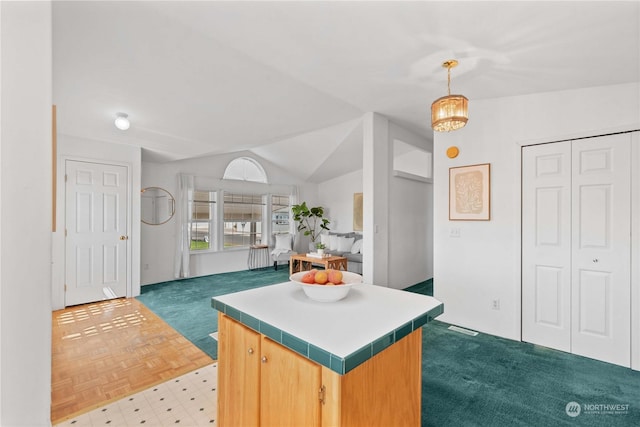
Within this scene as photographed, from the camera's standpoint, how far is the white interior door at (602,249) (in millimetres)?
2416

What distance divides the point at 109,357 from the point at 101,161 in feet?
9.00

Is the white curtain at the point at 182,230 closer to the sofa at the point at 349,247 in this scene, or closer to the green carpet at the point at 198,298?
the green carpet at the point at 198,298

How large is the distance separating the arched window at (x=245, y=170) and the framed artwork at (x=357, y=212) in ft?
7.04

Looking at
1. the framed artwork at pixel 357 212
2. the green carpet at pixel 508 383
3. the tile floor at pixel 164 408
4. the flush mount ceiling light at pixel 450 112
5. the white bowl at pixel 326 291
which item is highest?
the flush mount ceiling light at pixel 450 112

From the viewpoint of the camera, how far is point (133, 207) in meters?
4.38

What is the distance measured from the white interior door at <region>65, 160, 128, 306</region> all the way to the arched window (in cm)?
220

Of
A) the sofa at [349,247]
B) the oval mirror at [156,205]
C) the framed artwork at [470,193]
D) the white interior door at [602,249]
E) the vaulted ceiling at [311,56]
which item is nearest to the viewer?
the vaulted ceiling at [311,56]

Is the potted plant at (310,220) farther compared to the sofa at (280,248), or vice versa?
the potted plant at (310,220)

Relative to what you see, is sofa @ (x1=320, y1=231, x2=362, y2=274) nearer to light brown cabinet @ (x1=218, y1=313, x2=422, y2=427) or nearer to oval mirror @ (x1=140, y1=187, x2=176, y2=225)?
oval mirror @ (x1=140, y1=187, x2=176, y2=225)

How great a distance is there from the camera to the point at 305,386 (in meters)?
1.06

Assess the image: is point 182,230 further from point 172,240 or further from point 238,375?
point 238,375

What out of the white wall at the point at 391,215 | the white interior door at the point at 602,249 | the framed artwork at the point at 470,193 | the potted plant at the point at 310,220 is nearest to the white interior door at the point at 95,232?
the potted plant at the point at 310,220

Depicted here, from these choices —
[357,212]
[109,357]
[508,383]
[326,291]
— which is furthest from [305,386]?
[357,212]

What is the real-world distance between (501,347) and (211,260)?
501 cm
